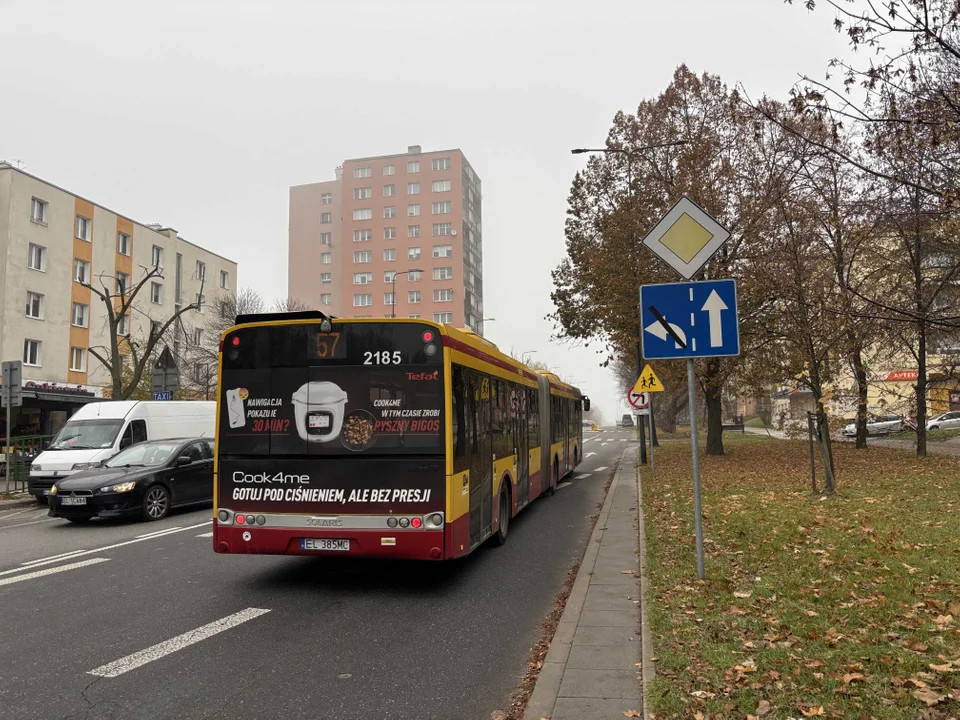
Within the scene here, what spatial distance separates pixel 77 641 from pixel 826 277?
11.5m

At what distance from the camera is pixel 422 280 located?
2842 inches

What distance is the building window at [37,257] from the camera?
37.1 metres

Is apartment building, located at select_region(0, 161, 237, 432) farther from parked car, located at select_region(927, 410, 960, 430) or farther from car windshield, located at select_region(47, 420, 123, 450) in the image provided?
parked car, located at select_region(927, 410, 960, 430)

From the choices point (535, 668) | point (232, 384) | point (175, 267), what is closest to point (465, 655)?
point (535, 668)

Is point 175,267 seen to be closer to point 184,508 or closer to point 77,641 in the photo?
point 184,508

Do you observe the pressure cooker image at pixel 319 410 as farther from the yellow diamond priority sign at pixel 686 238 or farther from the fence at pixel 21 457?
the fence at pixel 21 457

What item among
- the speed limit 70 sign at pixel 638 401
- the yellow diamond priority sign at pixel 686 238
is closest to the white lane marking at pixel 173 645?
the yellow diamond priority sign at pixel 686 238

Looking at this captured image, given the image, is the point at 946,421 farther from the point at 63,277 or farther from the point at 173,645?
the point at 63,277

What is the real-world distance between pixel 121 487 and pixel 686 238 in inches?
406

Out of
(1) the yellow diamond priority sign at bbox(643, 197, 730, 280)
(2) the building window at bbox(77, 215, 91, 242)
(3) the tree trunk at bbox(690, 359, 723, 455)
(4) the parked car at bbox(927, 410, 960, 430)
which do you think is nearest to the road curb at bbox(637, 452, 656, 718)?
(1) the yellow diamond priority sign at bbox(643, 197, 730, 280)

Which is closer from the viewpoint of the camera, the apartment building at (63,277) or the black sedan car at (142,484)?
the black sedan car at (142,484)

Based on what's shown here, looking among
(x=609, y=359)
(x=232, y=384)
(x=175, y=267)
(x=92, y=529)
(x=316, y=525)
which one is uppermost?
(x=175, y=267)

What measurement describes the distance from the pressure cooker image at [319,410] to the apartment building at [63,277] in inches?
1011

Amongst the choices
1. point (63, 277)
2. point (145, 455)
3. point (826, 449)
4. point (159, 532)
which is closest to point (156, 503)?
point (145, 455)
